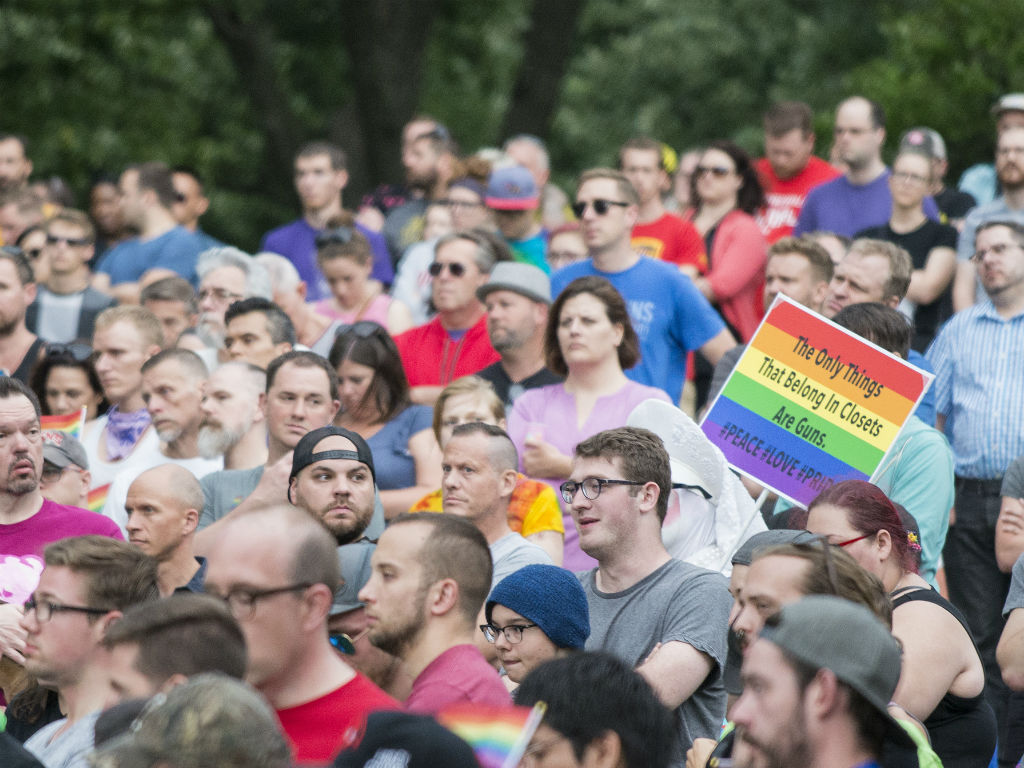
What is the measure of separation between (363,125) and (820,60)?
692cm

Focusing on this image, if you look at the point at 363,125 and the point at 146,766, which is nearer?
the point at 146,766

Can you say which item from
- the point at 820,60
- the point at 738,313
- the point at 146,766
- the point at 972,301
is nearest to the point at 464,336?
the point at 738,313

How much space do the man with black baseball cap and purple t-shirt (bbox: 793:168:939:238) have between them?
706 cm

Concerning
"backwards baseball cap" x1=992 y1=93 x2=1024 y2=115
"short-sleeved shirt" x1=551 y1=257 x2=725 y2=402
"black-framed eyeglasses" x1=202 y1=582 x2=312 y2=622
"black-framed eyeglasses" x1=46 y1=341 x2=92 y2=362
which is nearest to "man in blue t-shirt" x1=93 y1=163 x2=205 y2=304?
"black-framed eyeglasses" x1=46 y1=341 x2=92 y2=362

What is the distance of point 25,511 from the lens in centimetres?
648

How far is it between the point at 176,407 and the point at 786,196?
16.6ft

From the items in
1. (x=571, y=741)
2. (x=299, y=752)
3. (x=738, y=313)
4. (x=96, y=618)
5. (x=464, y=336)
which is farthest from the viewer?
(x=738, y=313)

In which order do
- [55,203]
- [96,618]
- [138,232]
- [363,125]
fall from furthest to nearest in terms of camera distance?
[363,125] < [55,203] < [138,232] < [96,618]

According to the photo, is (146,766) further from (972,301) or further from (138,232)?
(138,232)

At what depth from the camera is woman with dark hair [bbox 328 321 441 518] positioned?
791 cm

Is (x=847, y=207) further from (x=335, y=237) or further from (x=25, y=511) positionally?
(x=25, y=511)

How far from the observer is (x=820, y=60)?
67.3ft

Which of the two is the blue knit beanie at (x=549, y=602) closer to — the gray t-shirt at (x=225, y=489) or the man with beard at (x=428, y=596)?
the man with beard at (x=428, y=596)

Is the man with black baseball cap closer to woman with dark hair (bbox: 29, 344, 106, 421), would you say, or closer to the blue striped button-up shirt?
the blue striped button-up shirt
